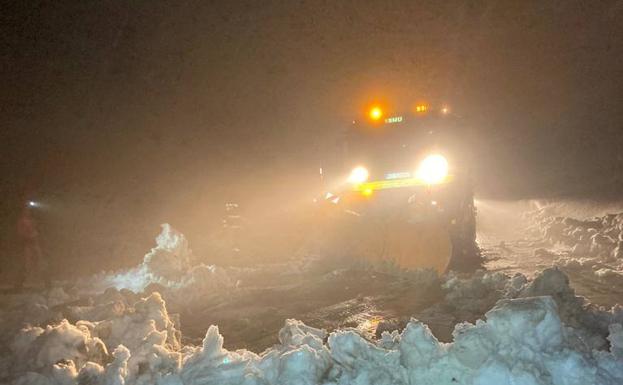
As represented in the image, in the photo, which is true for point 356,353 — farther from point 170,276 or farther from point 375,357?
point 170,276

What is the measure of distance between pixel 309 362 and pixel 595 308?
130 inches

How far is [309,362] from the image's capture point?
11.5 ft

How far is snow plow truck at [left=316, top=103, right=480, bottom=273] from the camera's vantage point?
30.3 ft

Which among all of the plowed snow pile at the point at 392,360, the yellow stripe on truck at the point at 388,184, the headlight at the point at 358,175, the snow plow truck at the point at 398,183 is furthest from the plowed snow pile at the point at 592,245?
the plowed snow pile at the point at 392,360

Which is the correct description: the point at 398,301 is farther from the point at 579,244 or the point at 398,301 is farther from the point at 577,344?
the point at 579,244

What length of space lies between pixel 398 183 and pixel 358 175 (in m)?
0.98

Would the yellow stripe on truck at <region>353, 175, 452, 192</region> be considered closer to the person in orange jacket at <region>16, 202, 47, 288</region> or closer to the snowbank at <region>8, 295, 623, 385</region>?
the snowbank at <region>8, 295, 623, 385</region>

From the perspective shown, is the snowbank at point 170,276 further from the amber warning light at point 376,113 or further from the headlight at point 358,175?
the amber warning light at point 376,113

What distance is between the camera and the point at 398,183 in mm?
9773

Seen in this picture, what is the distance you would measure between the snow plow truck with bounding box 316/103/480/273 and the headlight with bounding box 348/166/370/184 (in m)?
0.02

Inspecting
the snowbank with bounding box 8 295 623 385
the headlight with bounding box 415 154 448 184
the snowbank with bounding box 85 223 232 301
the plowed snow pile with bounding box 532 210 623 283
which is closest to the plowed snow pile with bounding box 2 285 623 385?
the snowbank with bounding box 8 295 623 385

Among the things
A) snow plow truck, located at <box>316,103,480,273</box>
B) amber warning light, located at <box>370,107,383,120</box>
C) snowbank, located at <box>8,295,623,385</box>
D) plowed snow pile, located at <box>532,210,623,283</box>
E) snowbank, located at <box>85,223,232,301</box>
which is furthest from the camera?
amber warning light, located at <box>370,107,383,120</box>

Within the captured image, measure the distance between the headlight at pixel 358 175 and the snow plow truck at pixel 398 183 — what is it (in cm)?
A: 2

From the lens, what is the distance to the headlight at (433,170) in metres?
9.59
